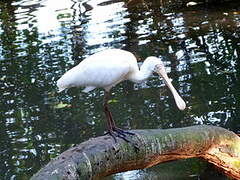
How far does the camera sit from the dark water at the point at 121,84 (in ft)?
21.1

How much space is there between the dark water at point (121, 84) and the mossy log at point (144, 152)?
75 centimetres

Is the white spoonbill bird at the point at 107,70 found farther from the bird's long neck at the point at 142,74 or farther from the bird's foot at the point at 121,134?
the bird's foot at the point at 121,134

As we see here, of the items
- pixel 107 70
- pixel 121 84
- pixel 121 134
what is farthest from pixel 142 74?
pixel 121 84

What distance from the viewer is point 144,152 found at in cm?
404

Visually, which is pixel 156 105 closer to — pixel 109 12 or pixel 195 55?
pixel 195 55

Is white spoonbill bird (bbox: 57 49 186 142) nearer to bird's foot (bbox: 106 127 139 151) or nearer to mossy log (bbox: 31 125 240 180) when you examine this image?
bird's foot (bbox: 106 127 139 151)

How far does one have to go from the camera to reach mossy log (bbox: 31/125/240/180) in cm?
343

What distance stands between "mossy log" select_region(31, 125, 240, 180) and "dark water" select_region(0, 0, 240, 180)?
75cm

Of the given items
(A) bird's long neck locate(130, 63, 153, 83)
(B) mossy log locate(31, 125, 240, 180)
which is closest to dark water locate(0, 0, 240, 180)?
(B) mossy log locate(31, 125, 240, 180)

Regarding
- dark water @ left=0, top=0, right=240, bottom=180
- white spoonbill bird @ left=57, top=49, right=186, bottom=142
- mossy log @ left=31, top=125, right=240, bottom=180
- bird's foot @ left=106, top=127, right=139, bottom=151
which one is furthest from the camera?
dark water @ left=0, top=0, right=240, bottom=180

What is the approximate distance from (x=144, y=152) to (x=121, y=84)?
414 cm

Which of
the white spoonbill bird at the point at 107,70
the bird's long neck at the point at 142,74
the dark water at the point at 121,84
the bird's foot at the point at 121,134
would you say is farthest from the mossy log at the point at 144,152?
the dark water at the point at 121,84

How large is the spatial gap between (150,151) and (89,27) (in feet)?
27.4

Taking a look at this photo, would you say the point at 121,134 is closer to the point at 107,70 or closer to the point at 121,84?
the point at 107,70
